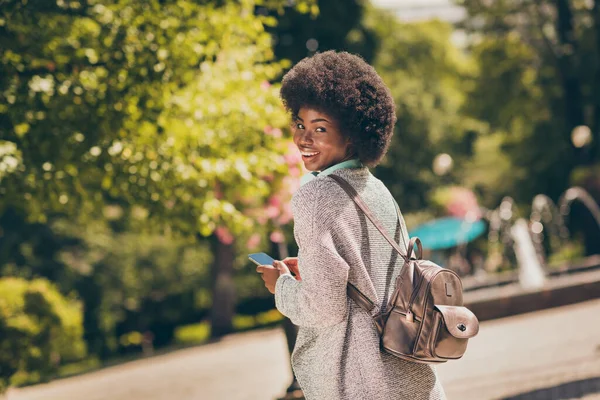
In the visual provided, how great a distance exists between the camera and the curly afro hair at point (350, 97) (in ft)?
9.27

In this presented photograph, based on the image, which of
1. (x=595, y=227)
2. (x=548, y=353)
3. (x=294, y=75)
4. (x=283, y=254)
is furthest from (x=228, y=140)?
(x=595, y=227)

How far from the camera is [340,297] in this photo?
2.65 metres

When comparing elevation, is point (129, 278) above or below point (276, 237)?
below

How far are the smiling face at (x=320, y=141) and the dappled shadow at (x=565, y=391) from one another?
4577 mm

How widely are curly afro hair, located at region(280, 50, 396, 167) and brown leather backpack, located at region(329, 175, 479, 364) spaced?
0.70 feet

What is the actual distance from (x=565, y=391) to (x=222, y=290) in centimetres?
1834

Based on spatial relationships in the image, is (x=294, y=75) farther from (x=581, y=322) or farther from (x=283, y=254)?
(x=581, y=322)

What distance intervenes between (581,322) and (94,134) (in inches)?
302


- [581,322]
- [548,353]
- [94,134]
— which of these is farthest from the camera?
[581,322]

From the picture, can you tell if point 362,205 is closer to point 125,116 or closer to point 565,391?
point 125,116

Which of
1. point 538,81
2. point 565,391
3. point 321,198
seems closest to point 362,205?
point 321,198

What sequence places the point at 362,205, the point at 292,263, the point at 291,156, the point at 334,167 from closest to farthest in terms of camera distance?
the point at 362,205, the point at 334,167, the point at 292,263, the point at 291,156

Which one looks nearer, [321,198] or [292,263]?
[321,198]

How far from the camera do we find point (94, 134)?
683 cm
